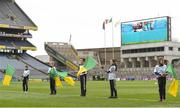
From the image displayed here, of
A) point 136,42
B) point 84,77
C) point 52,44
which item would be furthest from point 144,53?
point 84,77

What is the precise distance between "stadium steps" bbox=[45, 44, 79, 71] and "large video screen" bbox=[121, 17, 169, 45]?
63.1 ft

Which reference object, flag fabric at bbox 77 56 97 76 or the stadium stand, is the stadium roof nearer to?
the stadium stand

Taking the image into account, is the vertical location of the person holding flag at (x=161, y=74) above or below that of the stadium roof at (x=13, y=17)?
below

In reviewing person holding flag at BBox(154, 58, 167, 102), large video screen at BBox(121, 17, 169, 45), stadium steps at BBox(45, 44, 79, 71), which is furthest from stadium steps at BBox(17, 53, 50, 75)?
person holding flag at BBox(154, 58, 167, 102)

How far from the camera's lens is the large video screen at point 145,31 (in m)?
128

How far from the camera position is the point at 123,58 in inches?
5812

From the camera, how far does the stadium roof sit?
10600 centimetres

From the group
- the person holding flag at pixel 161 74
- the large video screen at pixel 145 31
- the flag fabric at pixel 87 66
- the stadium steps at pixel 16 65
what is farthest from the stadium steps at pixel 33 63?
the person holding flag at pixel 161 74

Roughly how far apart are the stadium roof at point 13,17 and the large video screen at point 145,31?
1355 inches

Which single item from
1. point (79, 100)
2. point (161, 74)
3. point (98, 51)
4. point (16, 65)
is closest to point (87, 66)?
point (79, 100)

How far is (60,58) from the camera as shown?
13325cm

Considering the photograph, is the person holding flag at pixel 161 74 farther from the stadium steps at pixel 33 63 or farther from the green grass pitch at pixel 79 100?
the stadium steps at pixel 33 63

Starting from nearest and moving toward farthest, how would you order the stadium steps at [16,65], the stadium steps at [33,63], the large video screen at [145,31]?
the stadium steps at [16,65]
the stadium steps at [33,63]
the large video screen at [145,31]

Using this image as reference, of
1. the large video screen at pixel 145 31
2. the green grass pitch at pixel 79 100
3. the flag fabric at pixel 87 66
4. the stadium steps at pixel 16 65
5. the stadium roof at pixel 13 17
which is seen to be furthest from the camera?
the large video screen at pixel 145 31
